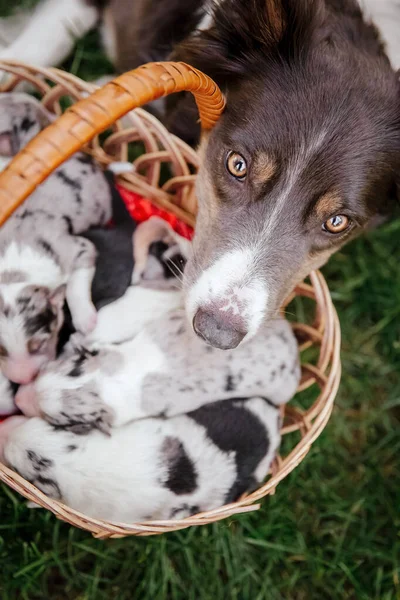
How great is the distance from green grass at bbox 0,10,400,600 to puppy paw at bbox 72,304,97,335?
0.80 meters

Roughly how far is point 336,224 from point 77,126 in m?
1.07

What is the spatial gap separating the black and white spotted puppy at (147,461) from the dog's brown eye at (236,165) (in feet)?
2.97

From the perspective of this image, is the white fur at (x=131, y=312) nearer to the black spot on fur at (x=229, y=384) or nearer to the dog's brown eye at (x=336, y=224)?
the black spot on fur at (x=229, y=384)

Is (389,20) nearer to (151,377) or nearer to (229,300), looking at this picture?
(229,300)

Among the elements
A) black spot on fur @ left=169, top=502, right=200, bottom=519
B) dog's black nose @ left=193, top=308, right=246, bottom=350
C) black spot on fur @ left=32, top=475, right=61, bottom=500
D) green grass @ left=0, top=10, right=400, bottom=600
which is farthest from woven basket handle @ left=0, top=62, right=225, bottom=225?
green grass @ left=0, top=10, right=400, bottom=600

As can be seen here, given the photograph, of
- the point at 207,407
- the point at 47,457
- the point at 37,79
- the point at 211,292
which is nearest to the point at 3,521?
the point at 47,457

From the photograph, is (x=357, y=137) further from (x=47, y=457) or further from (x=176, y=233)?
(x=47, y=457)

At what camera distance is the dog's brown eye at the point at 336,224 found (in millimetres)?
2200

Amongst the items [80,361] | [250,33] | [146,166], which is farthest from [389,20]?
[80,361]

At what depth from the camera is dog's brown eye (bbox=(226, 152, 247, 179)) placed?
2.16 metres

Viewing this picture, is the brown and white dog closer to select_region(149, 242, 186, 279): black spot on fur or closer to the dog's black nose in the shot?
the dog's black nose

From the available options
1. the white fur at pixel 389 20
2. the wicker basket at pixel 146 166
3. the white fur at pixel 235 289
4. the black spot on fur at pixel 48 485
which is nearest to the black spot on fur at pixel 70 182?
the wicker basket at pixel 146 166

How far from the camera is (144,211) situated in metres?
2.83

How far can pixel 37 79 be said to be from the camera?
2768 millimetres
